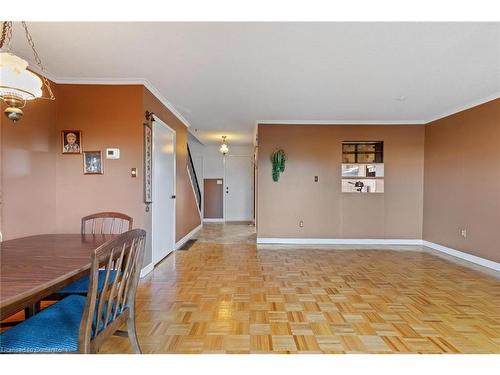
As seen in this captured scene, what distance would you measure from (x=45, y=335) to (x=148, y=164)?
2.56 meters

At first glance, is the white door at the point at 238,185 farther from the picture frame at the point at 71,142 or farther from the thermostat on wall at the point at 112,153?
the picture frame at the point at 71,142

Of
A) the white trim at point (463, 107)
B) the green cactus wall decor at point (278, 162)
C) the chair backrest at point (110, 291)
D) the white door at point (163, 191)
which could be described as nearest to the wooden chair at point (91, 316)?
the chair backrest at point (110, 291)

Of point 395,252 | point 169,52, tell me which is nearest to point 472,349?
point 395,252

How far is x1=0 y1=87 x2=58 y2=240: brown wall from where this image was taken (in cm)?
266

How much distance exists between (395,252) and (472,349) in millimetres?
3097

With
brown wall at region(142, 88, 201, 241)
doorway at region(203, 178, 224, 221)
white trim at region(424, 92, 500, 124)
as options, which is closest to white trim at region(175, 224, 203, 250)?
brown wall at region(142, 88, 201, 241)

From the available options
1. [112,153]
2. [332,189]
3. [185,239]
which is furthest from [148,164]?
[332,189]

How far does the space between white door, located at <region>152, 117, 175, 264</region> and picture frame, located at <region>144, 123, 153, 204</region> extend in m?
0.13

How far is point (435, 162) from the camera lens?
16.6 feet

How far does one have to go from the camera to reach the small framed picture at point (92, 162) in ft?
10.8

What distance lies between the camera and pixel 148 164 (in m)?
3.52

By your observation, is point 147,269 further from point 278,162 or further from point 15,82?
point 278,162

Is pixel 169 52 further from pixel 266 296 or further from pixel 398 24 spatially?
pixel 266 296
